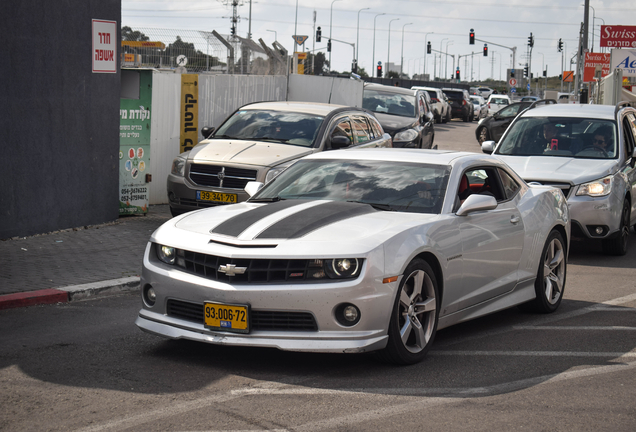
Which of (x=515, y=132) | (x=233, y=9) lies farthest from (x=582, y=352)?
(x=233, y=9)

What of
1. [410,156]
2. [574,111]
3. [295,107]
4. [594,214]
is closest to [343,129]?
[295,107]

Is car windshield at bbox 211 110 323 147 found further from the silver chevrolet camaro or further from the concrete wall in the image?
the silver chevrolet camaro

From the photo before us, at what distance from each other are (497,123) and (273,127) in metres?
16.9

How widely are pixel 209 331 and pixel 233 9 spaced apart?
91.6m

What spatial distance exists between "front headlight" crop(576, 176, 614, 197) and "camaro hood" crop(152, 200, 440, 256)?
17.2ft

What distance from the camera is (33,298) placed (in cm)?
742

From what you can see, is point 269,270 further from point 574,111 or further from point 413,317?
point 574,111

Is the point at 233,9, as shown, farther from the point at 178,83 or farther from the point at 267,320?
the point at 267,320

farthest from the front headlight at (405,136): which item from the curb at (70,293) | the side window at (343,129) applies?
the curb at (70,293)

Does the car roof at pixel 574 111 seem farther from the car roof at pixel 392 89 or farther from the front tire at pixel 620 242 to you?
the car roof at pixel 392 89

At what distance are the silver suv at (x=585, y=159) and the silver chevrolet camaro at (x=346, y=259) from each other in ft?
12.3

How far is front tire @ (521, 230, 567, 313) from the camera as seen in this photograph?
7367 mm

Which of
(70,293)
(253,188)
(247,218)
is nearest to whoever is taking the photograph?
(247,218)

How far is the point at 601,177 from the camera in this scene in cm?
1064
